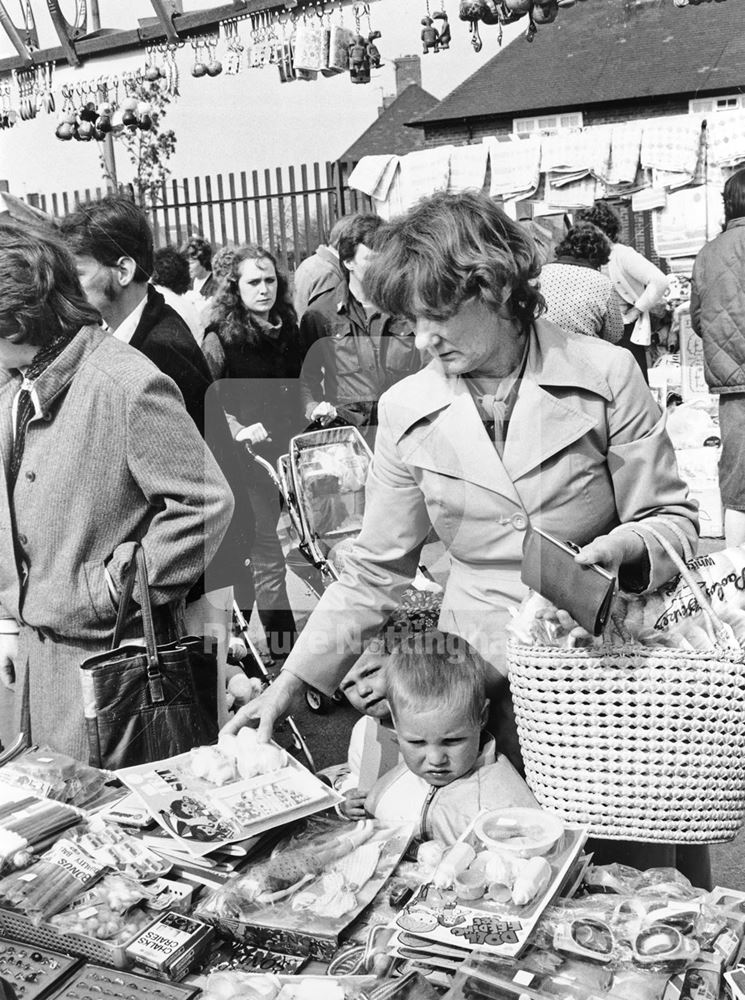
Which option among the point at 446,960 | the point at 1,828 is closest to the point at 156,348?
the point at 1,828

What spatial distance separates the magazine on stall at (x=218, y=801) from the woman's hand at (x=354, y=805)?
57mm

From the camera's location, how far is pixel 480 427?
86.9 inches

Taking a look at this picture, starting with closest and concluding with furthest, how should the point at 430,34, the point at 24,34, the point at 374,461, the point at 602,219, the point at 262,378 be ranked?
the point at 374,461 < the point at 262,378 < the point at 602,219 < the point at 430,34 < the point at 24,34

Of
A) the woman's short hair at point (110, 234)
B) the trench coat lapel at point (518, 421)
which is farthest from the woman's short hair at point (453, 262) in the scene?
the woman's short hair at point (110, 234)

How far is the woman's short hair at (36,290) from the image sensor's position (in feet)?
8.27

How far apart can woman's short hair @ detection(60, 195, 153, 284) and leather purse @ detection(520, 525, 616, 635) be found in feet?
7.22

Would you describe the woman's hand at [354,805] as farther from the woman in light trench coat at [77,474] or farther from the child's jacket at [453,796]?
the woman in light trench coat at [77,474]

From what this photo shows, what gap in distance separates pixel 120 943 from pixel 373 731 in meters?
1.07

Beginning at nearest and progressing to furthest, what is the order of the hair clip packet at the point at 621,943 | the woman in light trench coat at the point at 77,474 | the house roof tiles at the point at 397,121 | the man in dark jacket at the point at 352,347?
the hair clip packet at the point at 621,943 → the woman in light trench coat at the point at 77,474 → the man in dark jacket at the point at 352,347 → the house roof tiles at the point at 397,121

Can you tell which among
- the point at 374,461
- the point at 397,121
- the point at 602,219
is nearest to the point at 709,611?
the point at 374,461

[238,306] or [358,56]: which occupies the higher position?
[358,56]

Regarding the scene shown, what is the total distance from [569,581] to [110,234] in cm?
235

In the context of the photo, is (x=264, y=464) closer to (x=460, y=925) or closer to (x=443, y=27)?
(x=460, y=925)

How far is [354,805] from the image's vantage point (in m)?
2.07
